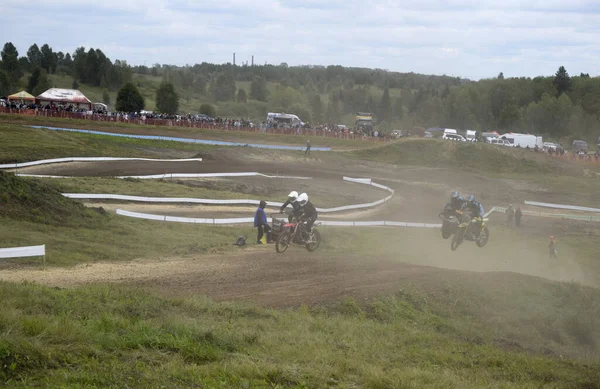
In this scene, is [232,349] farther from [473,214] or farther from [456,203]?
[473,214]

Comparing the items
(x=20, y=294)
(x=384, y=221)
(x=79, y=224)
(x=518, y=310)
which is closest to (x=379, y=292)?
(x=518, y=310)

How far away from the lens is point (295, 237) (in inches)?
848

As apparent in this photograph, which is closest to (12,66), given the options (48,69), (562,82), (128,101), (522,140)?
(48,69)

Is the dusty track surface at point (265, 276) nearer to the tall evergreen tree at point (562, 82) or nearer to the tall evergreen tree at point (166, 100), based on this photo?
the tall evergreen tree at point (166, 100)

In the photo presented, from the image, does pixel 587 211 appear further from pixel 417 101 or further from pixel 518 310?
pixel 417 101

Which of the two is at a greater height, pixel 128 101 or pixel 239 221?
pixel 128 101

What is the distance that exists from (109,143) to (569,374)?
52216 mm

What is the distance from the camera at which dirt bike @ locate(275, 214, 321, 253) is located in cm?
2131

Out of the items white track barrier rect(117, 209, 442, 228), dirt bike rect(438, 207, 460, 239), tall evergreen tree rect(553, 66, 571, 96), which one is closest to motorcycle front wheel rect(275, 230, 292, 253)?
dirt bike rect(438, 207, 460, 239)

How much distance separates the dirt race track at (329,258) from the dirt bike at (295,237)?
38 centimetres

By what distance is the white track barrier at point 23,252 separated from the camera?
56.2 feet

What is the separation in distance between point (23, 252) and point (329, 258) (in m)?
8.31

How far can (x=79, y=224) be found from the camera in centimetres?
2308

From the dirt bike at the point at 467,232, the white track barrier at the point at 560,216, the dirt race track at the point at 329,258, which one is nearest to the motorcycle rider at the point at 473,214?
the dirt bike at the point at 467,232
